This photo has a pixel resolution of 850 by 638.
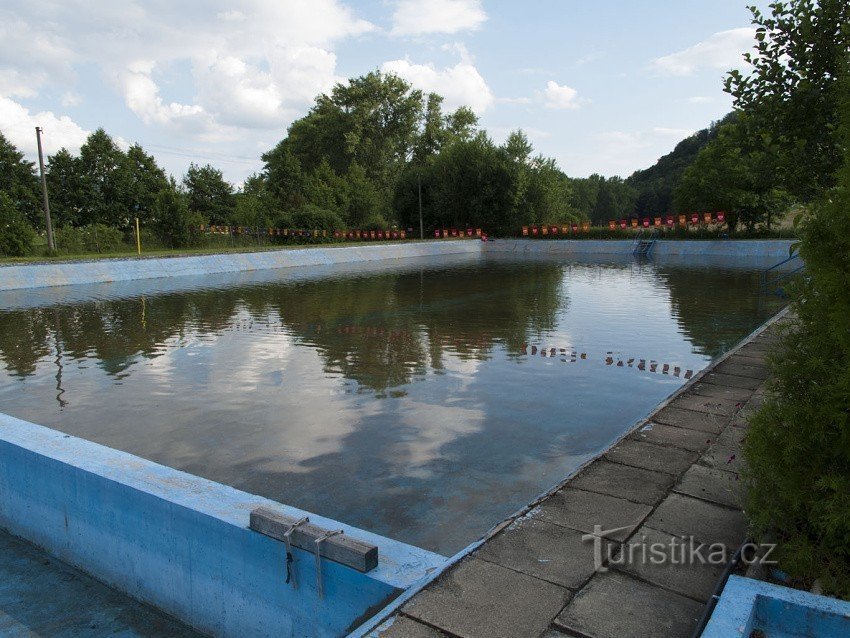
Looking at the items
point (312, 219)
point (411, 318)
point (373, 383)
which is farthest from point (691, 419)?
point (312, 219)

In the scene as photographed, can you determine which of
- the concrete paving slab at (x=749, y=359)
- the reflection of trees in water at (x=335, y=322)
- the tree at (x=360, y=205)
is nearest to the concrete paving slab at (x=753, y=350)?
the concrete paving slab at (x=749, y=359)

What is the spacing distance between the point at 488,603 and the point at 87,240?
30527 mm

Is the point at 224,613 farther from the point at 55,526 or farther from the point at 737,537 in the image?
the point at 737,537

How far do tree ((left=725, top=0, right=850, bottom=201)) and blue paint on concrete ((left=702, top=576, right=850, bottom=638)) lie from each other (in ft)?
14.6

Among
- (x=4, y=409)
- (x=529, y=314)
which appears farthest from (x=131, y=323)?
(x=529, y=314)

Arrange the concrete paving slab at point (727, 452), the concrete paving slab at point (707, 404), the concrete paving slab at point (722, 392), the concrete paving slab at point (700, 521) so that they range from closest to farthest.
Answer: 1. the concrete paving slab at point (700, 521)
2. the concrete paving slab at point (727, 452)
3. the concrete paving slab at point (707, 404)
4. the concrete paving slab at point (722, 392)

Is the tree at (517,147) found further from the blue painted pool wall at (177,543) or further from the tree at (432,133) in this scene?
the blue painted pool wall at (177,543)

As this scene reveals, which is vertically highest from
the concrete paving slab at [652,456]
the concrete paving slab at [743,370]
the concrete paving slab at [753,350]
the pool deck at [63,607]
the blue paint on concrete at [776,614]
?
the blue paint on concrete at [776,614]

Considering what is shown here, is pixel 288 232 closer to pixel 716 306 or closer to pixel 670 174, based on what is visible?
pixel 716 306

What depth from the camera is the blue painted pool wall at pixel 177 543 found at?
3273 millimetres

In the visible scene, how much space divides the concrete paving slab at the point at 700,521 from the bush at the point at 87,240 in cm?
2959

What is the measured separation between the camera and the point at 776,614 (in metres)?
2.53

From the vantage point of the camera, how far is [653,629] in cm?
264

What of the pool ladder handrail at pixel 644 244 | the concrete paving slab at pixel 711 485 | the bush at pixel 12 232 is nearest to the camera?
the concrete paving slab at pixel 711 485
